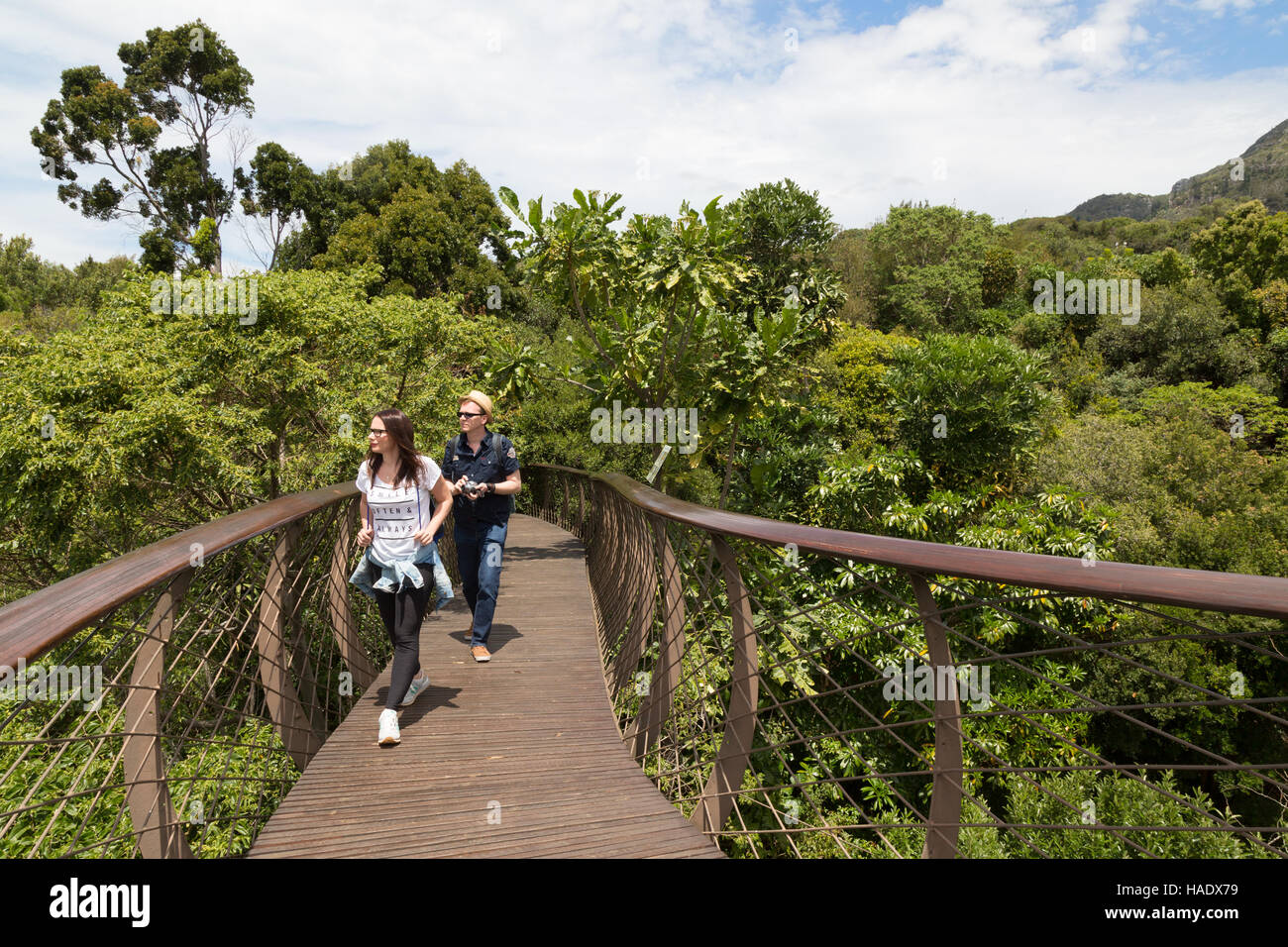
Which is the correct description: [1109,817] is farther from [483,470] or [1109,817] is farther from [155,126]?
[155,126]

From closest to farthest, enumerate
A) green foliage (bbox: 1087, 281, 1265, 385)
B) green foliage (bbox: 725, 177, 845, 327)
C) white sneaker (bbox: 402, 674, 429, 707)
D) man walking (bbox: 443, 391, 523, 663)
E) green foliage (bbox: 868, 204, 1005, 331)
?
1. white sneaker (bbox: 402, 674, 429, 707)
2. man walking (bbox: 443, 391, 523, 663)
3. green foliage (bbox: 725, 177, 845, 327)
4. green foliage (bbox: 1087, 281, 1265, 385)
5. green foliage (bbox: 868, 204, 1005, 331)

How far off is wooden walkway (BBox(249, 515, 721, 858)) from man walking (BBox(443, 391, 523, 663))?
0.39m

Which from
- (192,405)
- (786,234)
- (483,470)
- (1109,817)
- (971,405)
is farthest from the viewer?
(786,234)

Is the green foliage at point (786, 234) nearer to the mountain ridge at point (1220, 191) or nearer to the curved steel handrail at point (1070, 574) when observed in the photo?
the curved steel handrail at point (1070, 574)

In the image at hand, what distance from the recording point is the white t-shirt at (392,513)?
2908 mm

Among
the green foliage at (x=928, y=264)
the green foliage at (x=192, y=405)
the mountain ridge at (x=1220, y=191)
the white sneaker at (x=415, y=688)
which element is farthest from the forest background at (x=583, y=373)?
the mountain ridge at (x=1220, y=191)

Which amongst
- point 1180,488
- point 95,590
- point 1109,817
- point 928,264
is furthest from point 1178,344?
point 95,590

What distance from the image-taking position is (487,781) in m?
2.56

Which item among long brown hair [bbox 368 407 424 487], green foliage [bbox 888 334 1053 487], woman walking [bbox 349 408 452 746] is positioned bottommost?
woman walking [bbox 349 408 452 746]

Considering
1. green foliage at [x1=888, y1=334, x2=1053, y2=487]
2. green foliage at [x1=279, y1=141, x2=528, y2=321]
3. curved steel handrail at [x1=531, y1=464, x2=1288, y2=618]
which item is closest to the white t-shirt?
curved steel handrail at [x1=531, y1=464, x2=1288, y2=618]

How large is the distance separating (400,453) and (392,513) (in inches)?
10.1

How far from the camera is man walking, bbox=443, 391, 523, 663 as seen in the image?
3.74 metres

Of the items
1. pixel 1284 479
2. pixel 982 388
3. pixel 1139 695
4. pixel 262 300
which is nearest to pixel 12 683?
pixel 262 300

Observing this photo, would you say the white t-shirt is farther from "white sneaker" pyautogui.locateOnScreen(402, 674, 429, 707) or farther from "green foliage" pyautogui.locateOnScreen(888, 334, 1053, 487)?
"green foliage" pyautogui.locateOnScreen(888, 334, 1053, 487)
